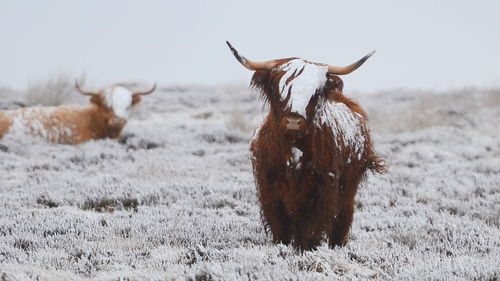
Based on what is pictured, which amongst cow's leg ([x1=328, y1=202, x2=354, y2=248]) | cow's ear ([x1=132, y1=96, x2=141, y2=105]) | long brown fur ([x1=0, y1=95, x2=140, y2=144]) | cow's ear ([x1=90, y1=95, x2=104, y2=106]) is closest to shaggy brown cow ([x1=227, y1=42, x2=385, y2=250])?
cow's leg ([x1=328, y1=202, x2=354, y2=248])

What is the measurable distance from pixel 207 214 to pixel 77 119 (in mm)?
6398

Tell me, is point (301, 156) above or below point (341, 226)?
above

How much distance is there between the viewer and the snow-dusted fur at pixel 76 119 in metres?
11.1

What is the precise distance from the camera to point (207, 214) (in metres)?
6.13

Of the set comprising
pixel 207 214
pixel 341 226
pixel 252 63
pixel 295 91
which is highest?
pixel 252 63

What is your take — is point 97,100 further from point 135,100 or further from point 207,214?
point 207,214

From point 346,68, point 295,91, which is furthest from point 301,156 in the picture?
point 346,68

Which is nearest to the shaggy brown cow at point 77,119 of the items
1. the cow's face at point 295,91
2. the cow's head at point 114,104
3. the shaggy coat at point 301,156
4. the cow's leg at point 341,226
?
the cow's head at point 114,104

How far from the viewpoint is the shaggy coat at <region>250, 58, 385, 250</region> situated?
4.30 m

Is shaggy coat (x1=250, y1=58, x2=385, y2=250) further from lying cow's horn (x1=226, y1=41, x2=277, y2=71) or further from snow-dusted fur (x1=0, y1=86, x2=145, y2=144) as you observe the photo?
snow-dusted fur (x1=0, y1=86, x2=145, y2=144)

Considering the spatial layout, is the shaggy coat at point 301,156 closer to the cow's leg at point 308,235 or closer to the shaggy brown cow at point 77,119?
the cow's leg at point 308,235

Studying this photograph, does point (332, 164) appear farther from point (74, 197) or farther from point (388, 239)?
point (74, 197)

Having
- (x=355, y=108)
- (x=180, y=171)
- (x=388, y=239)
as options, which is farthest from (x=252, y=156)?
(x=180, y=171)

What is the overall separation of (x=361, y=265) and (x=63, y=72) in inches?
666
